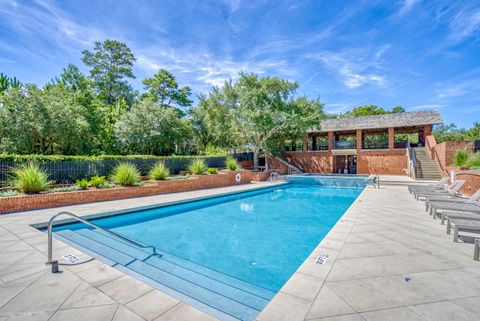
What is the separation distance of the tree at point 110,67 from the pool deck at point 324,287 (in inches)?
1124

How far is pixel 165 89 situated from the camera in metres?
29.6

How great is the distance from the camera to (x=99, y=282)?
288 cm

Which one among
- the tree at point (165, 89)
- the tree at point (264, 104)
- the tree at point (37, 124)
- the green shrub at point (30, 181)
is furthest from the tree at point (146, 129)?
the tree at point (165, 89)

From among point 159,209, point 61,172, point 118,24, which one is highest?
point 118,24

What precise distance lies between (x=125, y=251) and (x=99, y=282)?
1810 mm

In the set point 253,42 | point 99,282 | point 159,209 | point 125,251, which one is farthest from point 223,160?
point 99,282

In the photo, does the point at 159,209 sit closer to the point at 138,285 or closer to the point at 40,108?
the point at 138,285

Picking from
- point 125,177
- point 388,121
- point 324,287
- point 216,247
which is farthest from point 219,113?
point 324,287

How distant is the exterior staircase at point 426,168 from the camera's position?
661 inches

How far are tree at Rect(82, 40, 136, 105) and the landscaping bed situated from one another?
2063cm

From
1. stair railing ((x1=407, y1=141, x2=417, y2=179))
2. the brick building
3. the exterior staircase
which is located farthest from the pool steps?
the brick building

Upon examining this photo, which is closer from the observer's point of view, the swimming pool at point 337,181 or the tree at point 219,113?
the swimming pool at point 337,181

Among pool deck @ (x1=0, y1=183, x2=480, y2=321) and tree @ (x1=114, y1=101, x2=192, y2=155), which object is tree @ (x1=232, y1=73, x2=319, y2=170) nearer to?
tree @ (x1=114, y1=101, x2=192, y2=155)

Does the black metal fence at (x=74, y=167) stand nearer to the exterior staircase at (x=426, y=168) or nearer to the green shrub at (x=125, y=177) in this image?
the green shrub at (x=125, y=177)
